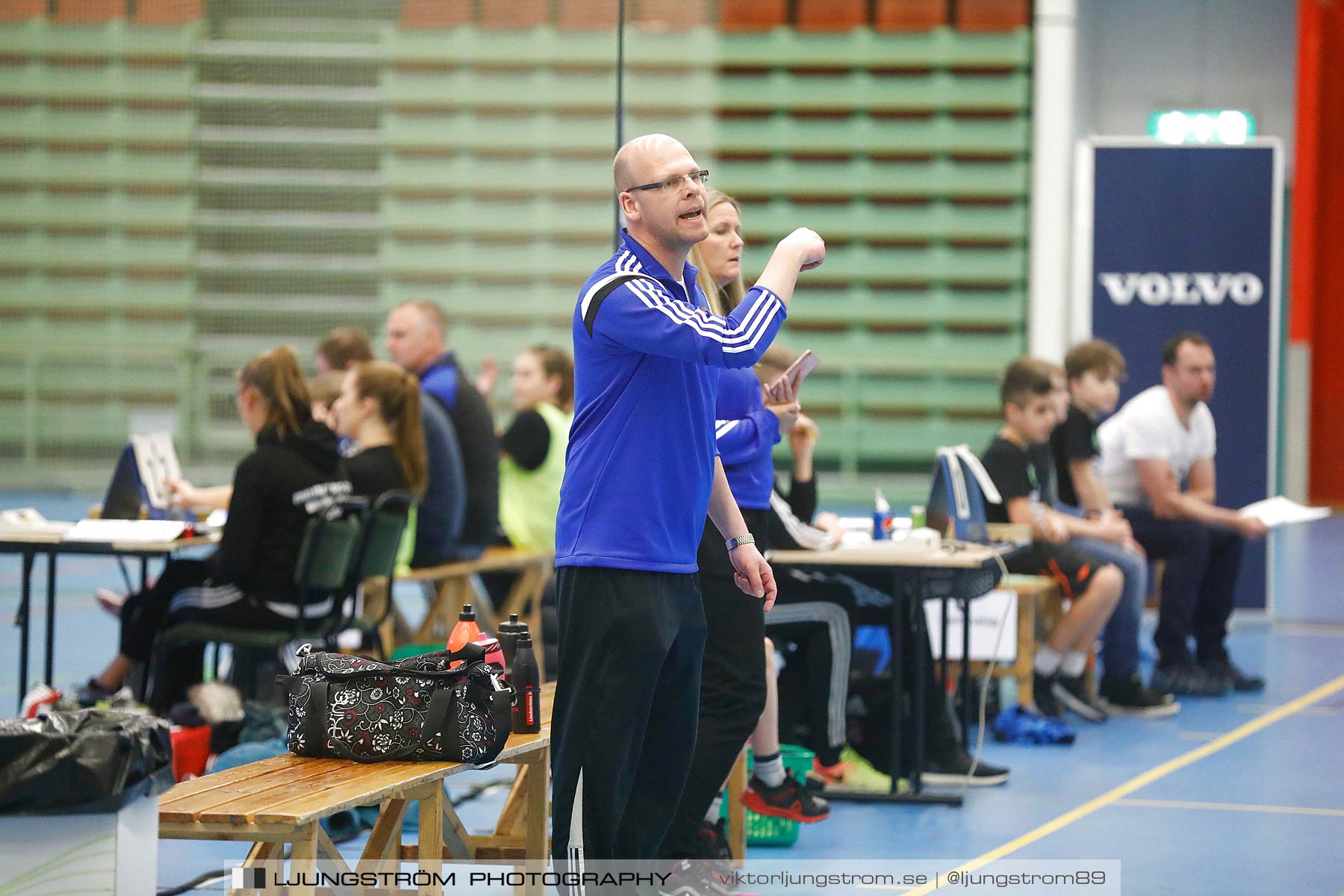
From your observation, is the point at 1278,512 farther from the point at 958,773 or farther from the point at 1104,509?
the point at 958,773

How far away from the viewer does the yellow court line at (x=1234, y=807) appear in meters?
4.71

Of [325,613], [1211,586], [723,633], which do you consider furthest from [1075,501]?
[723,633]

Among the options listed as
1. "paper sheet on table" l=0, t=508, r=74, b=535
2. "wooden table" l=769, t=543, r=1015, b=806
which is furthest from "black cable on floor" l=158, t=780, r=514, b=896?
"paper sheet on table" l=0, t=508, r=74, b=535

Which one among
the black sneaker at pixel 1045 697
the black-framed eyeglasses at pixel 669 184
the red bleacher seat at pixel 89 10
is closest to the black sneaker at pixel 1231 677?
the black sneaker at pixel 1045 697

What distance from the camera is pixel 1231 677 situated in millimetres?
6910

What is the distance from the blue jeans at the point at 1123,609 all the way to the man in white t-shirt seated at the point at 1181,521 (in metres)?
0.48

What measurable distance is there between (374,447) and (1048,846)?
2.70 metres

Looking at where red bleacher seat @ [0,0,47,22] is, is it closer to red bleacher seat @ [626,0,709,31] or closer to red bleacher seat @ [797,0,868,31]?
red bleacher seat @ [626,0,709,31]

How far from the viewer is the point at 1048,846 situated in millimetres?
4266

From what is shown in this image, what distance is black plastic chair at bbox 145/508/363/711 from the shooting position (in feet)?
16.3

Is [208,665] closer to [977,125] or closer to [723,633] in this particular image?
[723,633]

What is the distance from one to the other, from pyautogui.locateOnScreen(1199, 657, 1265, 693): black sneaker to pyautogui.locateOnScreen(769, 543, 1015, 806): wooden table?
2.32m

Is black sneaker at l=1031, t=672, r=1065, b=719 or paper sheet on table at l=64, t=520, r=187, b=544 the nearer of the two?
paper sheet on table at l=64, t=520, r=187, b=544

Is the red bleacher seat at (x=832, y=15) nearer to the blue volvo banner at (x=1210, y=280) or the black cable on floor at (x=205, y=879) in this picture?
the blue volvo banner at (x=1210, y=280)
